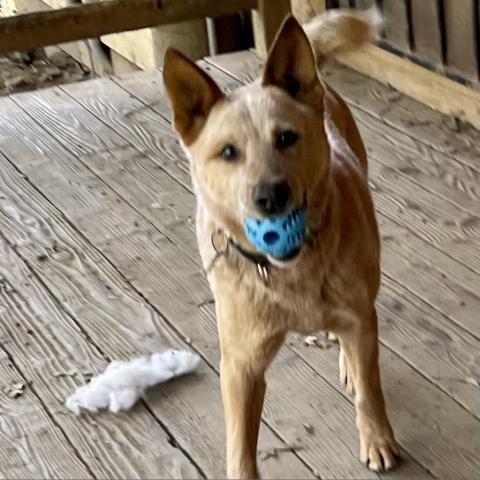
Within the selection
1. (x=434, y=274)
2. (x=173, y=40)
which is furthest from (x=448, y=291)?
(x=173, y=40)

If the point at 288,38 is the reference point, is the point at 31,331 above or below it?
below

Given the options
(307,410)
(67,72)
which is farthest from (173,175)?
(67,72)

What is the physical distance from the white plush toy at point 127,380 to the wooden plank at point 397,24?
1751mm

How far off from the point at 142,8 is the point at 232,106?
89.3 inches

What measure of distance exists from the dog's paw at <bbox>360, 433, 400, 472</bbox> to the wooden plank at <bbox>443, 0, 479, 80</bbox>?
1.74 m

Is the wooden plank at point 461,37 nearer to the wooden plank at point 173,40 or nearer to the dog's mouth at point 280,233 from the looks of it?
the wooden plank at point 173,40

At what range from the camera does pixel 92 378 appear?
8.37ft

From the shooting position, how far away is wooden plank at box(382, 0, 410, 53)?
3.81m

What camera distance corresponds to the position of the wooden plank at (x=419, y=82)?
363 cm

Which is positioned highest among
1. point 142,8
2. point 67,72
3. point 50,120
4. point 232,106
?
point 232,106

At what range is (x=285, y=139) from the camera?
1.84m

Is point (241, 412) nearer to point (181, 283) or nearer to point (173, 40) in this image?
point (181, 283)

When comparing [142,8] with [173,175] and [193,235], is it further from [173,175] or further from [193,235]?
[193,235]

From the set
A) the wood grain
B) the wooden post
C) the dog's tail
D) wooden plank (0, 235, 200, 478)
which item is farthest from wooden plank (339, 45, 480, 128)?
wooden plank (0, 235, 200, 478)
